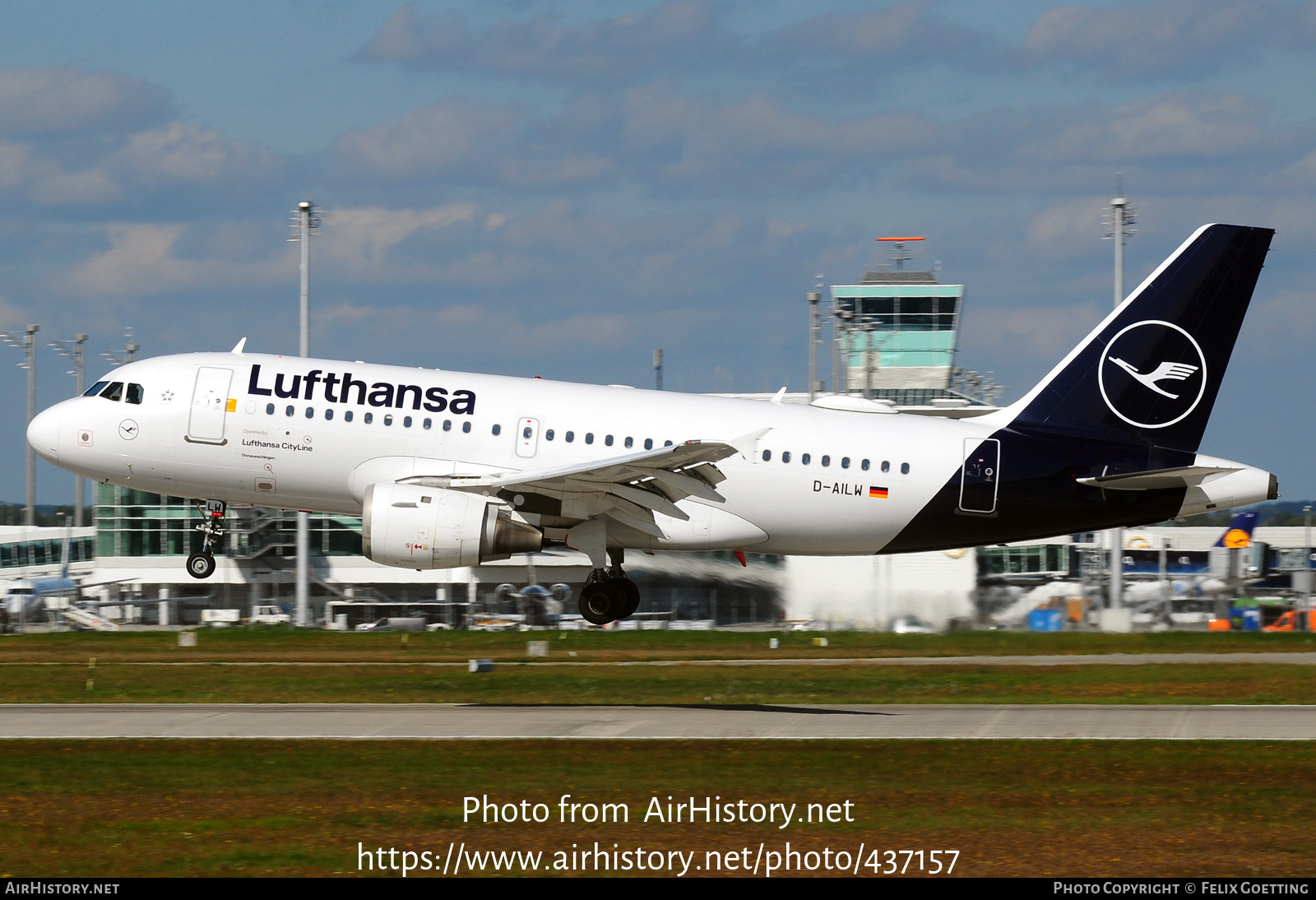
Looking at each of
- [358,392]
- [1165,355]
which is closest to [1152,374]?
[1165,355]

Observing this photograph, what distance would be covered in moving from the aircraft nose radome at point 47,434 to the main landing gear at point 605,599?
11369mm

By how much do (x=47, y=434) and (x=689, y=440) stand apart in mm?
13433

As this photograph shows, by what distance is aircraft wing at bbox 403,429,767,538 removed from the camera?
2767 cm

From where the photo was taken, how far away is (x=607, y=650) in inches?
1922

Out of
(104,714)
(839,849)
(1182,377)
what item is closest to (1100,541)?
(1182,377)

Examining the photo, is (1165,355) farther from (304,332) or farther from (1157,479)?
(304,332)

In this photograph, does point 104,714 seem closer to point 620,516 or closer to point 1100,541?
point 620,516

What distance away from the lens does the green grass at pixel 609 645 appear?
46.7 m

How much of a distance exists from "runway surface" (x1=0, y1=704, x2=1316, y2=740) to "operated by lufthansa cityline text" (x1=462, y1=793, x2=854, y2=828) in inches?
253

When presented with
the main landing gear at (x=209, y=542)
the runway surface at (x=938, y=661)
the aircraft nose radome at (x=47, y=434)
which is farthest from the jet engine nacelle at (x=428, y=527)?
the runway surface at (x=938, y=661)

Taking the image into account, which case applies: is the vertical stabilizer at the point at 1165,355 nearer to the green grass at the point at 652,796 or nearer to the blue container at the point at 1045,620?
the green grass at the point at 652,796

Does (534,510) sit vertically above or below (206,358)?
below

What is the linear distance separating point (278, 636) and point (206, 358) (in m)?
25.7

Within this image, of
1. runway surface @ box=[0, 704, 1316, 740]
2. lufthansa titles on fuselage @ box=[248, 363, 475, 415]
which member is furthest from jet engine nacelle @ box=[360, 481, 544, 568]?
runway surface @ box=[0, 704, 1316, 740]
